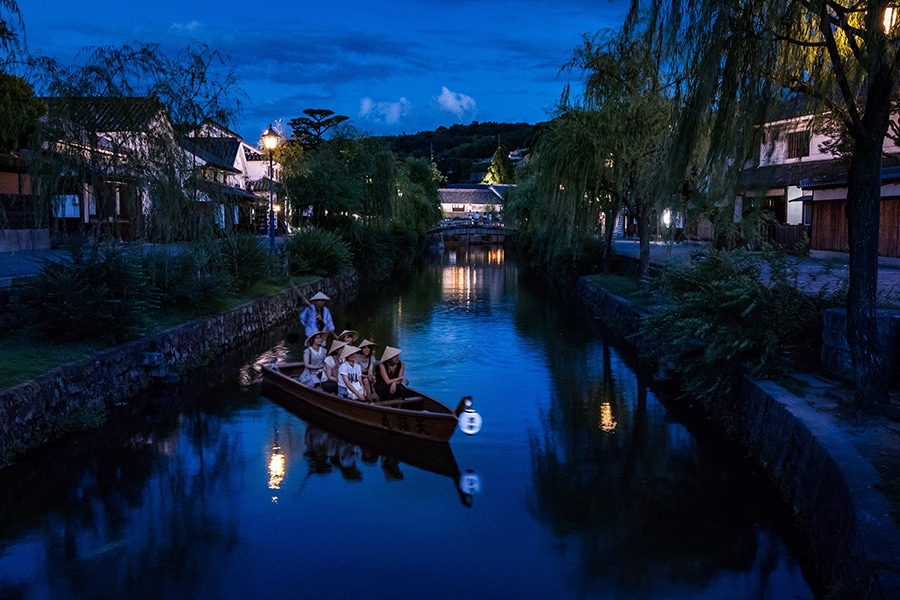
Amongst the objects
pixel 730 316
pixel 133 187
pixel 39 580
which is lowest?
pixel 39 580

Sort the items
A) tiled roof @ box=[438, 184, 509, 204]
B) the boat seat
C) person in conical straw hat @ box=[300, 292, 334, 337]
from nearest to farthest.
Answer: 1. the boat seat
2. person in conical straw hat @ box=[300, 292, 334, 337]
3. tiled roof @ box=[438, 184, 509, 204]

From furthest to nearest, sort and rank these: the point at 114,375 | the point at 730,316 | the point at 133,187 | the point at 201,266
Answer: the point at 201,266
the point at 133,187
the point at 114,375
the point at 730,316

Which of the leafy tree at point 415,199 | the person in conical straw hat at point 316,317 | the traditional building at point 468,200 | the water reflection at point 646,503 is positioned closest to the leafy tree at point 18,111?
the person in conical straw hat at point 316,317

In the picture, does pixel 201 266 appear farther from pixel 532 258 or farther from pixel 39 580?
pixel 532 258

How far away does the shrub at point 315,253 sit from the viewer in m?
30.0

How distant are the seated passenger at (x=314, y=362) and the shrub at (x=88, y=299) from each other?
112 inches

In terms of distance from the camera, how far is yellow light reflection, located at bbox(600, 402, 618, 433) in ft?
42.0

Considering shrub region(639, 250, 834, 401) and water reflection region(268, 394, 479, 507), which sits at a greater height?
shrub region(639, 250, 834, 401)

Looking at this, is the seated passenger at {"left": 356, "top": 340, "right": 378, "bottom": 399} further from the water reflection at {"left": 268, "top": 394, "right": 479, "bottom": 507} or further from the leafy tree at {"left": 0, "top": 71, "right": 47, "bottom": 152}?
the leafy tree at {"left": 0, "top": 71, "right": 47, "bottom": 152}

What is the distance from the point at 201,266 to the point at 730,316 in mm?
11900

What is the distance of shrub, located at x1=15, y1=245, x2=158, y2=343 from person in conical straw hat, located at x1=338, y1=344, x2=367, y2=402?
4033mm

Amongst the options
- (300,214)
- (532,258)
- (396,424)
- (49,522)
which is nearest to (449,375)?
(396,424)

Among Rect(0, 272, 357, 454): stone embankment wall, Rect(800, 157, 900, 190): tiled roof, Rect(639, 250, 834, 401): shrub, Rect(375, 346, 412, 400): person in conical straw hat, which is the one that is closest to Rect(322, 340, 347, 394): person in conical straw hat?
Rect(375, 346, 412, 400): person in conical straw hat

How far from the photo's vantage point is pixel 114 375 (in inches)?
514
